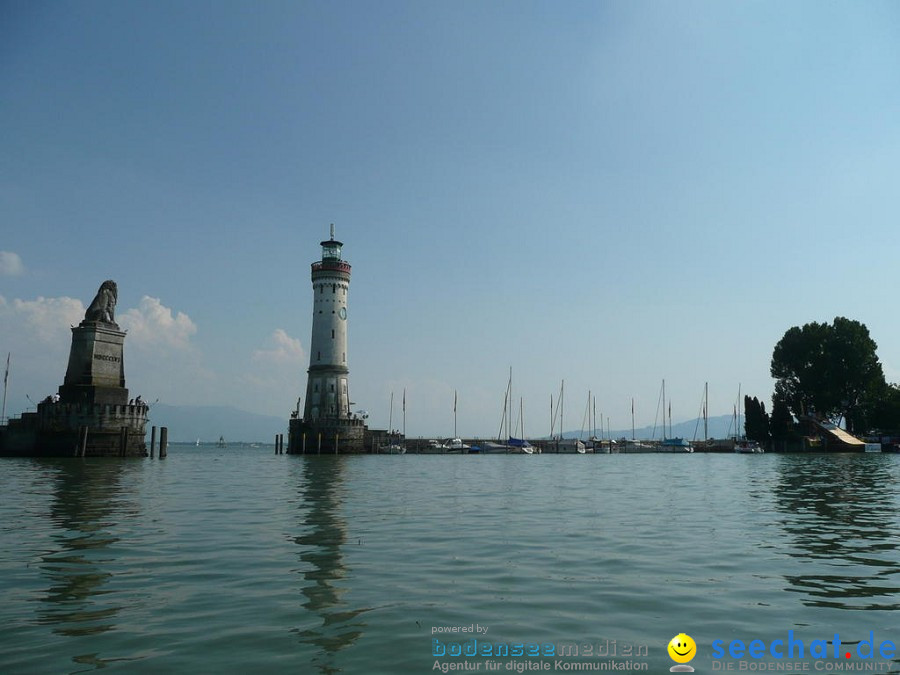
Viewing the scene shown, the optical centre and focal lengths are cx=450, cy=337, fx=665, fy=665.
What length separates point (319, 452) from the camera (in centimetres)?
9031

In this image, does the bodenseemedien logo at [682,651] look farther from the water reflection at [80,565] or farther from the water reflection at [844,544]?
the water reflection at [80,565]

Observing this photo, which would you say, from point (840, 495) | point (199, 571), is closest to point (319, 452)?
point (840, 495)

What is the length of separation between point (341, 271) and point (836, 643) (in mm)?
86064

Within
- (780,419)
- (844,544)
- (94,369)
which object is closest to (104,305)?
(94,369)

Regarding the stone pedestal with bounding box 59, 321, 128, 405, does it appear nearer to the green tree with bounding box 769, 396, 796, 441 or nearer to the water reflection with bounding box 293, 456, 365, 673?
the water reflection with bounding box 293, 456, 365, 673

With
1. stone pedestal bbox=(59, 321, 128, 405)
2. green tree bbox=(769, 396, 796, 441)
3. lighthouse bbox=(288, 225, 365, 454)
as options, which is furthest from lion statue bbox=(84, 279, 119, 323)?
green tree bbox=(769, 396, 796, 441)

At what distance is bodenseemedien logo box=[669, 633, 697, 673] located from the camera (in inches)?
288

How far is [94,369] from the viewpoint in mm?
64188

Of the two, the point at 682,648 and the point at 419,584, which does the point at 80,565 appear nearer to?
the point at 419,584

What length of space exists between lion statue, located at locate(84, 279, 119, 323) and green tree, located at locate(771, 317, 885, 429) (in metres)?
97.3

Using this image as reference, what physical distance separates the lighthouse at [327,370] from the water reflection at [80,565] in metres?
63.8

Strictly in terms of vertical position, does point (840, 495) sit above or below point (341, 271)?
below

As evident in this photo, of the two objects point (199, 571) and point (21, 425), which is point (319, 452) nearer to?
point (21, 425)

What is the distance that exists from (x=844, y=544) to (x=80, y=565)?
53.6 ft
